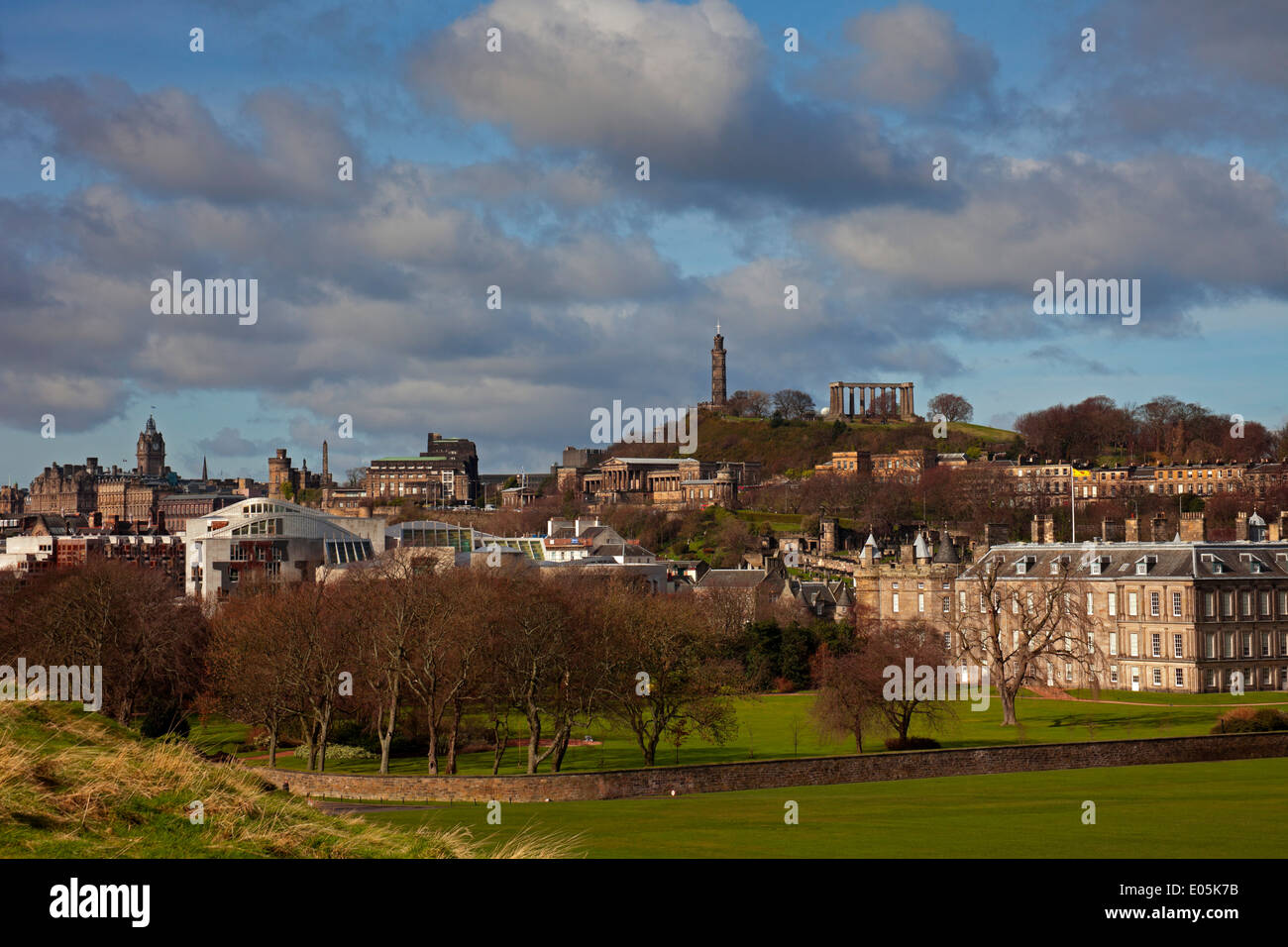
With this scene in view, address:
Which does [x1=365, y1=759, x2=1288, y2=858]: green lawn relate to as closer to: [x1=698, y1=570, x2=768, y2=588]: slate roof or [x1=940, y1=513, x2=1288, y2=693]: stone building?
[x1=940, y1=513, x2=1288, y2=693]: stone building

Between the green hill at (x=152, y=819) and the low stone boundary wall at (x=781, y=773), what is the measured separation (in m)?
18.2

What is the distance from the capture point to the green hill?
1366 cm

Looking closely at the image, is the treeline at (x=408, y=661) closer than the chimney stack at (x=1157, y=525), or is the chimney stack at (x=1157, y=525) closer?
the treeline at (x=408, y=661)

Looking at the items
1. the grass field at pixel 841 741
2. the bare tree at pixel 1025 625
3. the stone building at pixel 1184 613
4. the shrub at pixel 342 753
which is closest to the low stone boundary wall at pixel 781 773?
the grass field at pixel 841 741

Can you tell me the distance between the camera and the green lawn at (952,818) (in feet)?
79.4

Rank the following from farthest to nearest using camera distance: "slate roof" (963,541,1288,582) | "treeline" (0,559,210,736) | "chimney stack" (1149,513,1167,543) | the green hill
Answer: "chimney stack" (1149,513,1167,543) → "slate roof" (963,541,1288,582) → "treeline" (0,559,210,736) → the green hill

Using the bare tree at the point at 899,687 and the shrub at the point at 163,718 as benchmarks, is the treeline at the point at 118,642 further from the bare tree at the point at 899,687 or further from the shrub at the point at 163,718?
Answer: the bare tree at the point at 899,687

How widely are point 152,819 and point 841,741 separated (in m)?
38.3

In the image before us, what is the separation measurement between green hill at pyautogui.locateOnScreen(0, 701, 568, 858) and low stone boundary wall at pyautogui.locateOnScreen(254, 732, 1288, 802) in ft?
59.6

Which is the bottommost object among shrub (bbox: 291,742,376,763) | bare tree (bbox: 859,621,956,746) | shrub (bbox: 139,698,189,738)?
shrub (bbox: 291,742,376,763)

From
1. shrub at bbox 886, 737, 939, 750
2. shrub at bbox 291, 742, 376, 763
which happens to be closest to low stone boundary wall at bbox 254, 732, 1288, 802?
shrub at bbox 886, 737, 939, 750

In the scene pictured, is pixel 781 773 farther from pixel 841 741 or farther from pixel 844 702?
pixel 841 741

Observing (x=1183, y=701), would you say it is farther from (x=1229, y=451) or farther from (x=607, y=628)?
(x=1229, y=451)

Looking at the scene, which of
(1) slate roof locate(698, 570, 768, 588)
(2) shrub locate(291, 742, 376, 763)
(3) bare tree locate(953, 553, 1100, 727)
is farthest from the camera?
(1) slate roof locate(698, 570, 768, 588)
